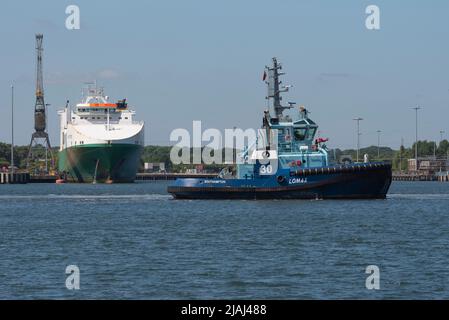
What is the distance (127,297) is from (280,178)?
45.3m

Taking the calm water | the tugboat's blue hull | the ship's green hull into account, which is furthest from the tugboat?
the ship's green hull

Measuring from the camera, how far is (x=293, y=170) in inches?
2793

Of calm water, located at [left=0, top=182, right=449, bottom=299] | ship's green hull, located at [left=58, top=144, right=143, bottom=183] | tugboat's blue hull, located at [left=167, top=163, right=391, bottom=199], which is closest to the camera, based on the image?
calm water, located at [left=0, top=182, right=449, bottom=299]

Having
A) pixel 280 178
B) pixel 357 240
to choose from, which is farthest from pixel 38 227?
pixel 280 178

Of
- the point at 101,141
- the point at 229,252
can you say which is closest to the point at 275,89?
the point at 229,252

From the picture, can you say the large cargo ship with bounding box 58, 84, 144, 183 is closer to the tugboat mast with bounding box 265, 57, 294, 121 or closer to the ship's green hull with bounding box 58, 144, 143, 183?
the ship's green hull with bounding box 58, 144, 143, 183

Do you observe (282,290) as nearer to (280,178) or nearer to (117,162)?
(280,178)

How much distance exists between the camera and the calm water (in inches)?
1101

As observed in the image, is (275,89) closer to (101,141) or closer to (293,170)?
(293,170)

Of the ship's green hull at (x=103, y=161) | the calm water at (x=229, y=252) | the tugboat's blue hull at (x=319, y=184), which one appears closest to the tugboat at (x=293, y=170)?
the tugboat's blue hull at (x=319, y=184)

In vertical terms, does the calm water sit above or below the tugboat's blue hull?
below

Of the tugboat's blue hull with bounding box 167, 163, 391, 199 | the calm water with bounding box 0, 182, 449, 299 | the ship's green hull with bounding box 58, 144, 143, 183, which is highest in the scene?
the ship's green hull with bounding box 58, 144, 143, 183

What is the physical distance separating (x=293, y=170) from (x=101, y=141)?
7140 centimetres

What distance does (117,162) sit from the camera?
14250cm
